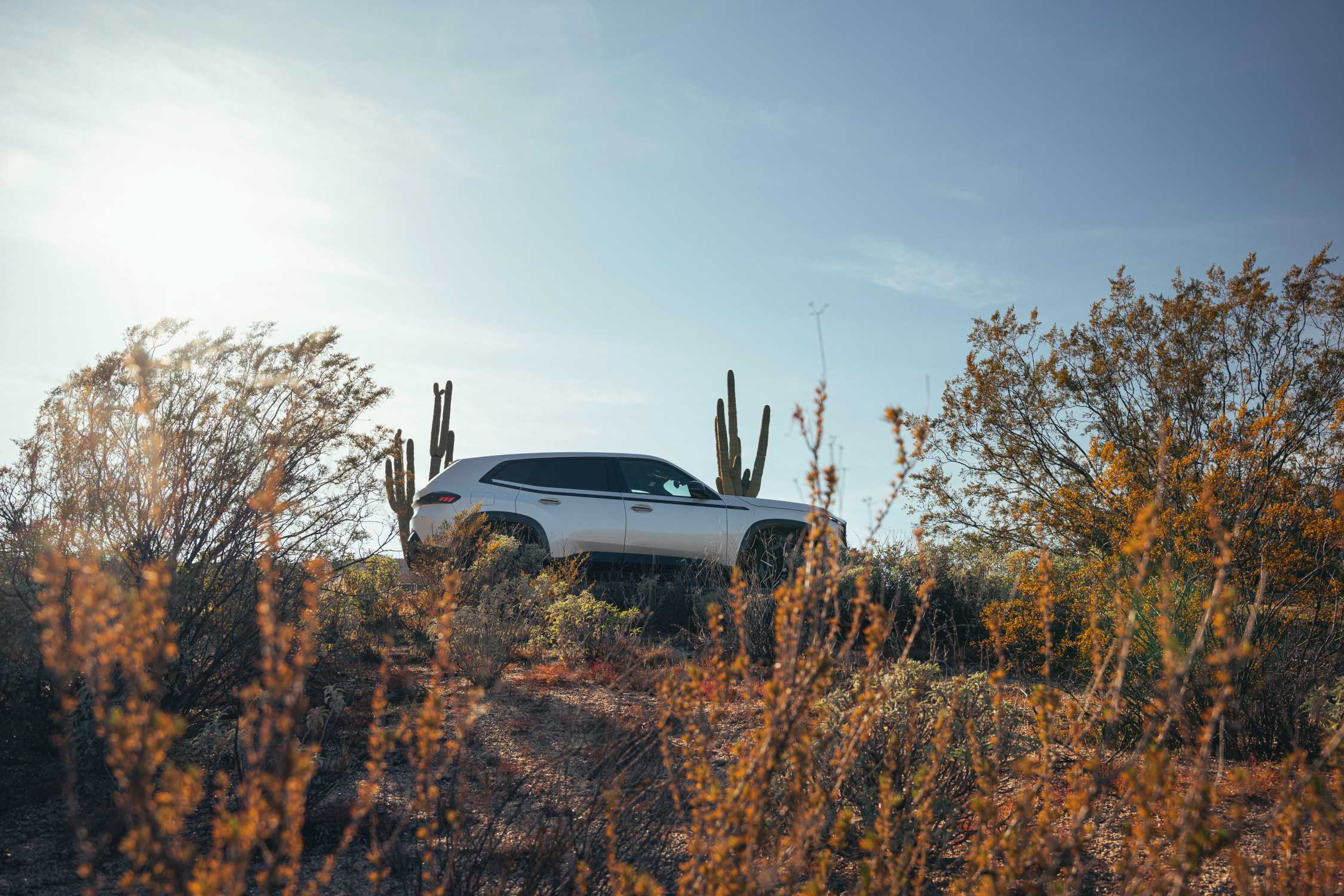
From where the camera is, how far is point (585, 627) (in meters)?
6.66

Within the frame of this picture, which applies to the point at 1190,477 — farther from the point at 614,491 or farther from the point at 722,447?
the point at 722,447

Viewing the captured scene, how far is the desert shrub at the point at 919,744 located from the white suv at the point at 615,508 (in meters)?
4.84

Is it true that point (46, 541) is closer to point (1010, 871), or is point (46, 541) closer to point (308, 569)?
point (308, 569)

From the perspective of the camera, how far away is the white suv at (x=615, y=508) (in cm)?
909

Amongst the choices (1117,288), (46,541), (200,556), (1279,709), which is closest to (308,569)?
(200,556)

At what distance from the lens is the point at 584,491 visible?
30.8 feet

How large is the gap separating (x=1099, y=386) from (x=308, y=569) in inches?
327

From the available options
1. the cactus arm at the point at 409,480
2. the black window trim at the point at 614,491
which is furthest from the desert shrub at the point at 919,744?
the cactus arm at the point at 409,480

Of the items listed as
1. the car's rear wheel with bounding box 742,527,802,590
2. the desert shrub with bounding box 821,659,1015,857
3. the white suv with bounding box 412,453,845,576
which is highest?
the white suv with bounding box 412,453,845,576

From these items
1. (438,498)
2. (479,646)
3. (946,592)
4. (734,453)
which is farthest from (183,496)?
(734,453)

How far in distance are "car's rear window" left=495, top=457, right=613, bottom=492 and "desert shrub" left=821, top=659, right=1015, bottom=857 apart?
561 centimetres

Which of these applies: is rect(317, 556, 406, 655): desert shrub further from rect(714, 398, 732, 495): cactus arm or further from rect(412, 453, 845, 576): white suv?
rect(714, 398, 732, 495): cactus arm

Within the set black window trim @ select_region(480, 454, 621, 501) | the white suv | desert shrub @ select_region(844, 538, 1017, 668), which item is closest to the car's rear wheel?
the white suv

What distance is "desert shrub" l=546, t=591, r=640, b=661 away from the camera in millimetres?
6562
